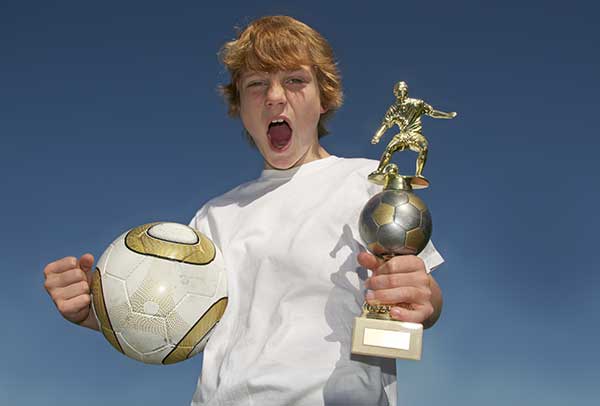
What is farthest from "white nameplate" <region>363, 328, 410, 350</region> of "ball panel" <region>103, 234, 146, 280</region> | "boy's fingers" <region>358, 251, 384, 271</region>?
"ball panel" <region>103, 234, 146, 280</region>

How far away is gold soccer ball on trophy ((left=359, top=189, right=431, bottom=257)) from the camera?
2438 mm

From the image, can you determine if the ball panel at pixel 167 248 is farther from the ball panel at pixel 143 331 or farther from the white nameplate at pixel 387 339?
the white nameplate at pixel 387 339

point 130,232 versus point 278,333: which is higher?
point 130,232

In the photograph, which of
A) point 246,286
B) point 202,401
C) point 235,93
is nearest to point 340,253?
point 246,286

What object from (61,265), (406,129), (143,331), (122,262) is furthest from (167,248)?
(406,129)

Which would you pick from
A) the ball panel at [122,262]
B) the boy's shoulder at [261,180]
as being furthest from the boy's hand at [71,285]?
the boy's shoulder at [261,180]

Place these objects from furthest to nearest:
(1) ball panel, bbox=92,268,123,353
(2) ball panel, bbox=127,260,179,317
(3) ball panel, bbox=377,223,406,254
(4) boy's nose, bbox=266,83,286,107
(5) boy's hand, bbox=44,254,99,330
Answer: (4) boy's nose, bbox=266,83,286,107
(5) boy's hand, bbox=44,254,99,330
(1) ball panel, bbox=92,268,123,353
(2) ball panel, bbox=127,260,179,317
(3) ball panel, bbox=377,223,406,254

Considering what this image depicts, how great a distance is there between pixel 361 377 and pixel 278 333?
1.29ft

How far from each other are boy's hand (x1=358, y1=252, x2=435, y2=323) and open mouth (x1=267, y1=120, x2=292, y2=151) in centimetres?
103

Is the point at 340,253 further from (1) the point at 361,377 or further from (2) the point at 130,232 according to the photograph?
(2) the point at 130,232

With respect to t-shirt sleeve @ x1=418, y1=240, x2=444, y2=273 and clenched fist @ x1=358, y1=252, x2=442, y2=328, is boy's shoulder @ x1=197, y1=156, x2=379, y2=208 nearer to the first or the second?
t-shirt sleeve @ x1=418, y1=240, x2=444, y2=273

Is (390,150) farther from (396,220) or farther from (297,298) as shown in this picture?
(297,298)

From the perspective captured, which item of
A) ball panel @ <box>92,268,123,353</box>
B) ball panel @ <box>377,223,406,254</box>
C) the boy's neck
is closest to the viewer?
ball panel @ <box>377,223,406,254</box>

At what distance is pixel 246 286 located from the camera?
295cm
